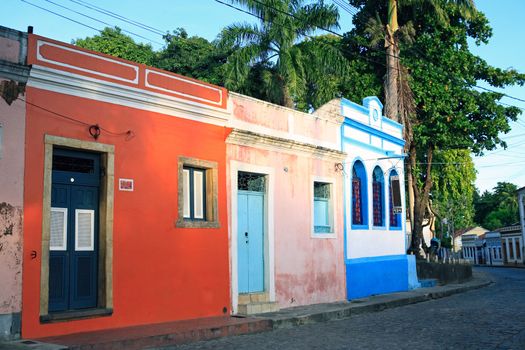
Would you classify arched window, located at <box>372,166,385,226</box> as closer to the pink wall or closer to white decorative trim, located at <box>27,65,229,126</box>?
white decorative trim, located at <box>27,65,229,126</box>

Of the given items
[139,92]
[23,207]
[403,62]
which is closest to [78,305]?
[23,207]

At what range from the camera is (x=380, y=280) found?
16.9m

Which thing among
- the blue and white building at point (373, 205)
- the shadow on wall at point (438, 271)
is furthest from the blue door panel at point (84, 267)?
the shadow on wall at point (438, 271)

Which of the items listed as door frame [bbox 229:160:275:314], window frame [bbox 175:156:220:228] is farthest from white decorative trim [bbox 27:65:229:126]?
door frame [bbox 229:160:275:314]

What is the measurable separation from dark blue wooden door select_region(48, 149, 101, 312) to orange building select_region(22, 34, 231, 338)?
0.02 m

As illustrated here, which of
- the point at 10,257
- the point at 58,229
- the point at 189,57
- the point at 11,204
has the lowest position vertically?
the point at 10,257

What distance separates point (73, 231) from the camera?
373 inches

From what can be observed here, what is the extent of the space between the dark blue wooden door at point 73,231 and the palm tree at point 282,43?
12.8 meters

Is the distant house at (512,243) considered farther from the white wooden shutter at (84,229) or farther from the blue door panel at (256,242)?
the white wooden shutter at (84,229)

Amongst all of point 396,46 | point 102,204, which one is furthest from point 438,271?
point 102,204

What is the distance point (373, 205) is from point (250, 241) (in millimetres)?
5842

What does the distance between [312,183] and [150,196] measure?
17.2 feet

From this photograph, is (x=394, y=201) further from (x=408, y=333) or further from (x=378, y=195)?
(x=408, y=333)

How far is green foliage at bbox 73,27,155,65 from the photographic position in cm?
2998
